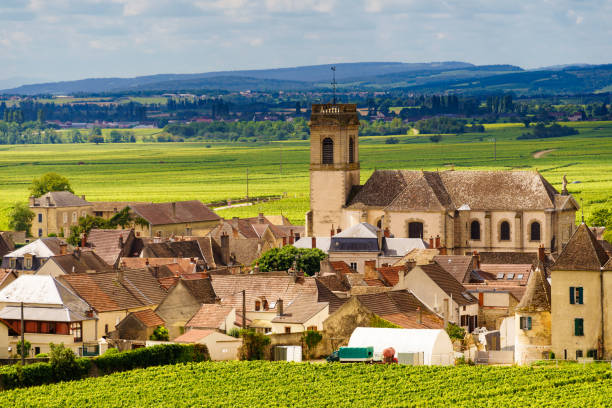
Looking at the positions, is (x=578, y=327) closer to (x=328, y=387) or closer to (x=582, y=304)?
(x=582, y=304)

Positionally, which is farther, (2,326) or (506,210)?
(506,210)

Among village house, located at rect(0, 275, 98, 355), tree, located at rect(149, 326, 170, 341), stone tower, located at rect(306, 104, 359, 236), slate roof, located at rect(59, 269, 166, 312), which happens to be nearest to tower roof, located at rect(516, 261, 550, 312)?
tree, located at rect(149, 326, 170, 341)

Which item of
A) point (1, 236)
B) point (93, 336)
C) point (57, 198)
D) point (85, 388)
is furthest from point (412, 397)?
point (57, 198)

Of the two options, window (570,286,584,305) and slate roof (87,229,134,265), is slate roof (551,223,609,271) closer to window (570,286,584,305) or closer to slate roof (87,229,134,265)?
window (570,286,584,305)

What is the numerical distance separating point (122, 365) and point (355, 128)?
49.7m

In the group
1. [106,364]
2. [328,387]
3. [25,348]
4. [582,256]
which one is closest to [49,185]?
[25,348]

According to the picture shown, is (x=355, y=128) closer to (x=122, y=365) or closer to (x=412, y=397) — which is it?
(x=122, y=365)

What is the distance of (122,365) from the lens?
58.1m

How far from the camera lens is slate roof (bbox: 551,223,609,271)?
58469mm

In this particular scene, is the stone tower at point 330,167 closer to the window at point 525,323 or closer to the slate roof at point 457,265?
the slate roof at point 457,265

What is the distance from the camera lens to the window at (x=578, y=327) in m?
58.2

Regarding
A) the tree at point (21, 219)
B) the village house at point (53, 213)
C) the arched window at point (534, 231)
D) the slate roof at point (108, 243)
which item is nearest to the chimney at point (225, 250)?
the slate roof at point (108, 243)

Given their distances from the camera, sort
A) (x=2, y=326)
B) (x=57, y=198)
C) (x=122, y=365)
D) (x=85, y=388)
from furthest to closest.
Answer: (x=57, y=198) < (x=2, y=326) < (x=122, y=365) < (x=85, y=388)

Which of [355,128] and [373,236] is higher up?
[355,128]
